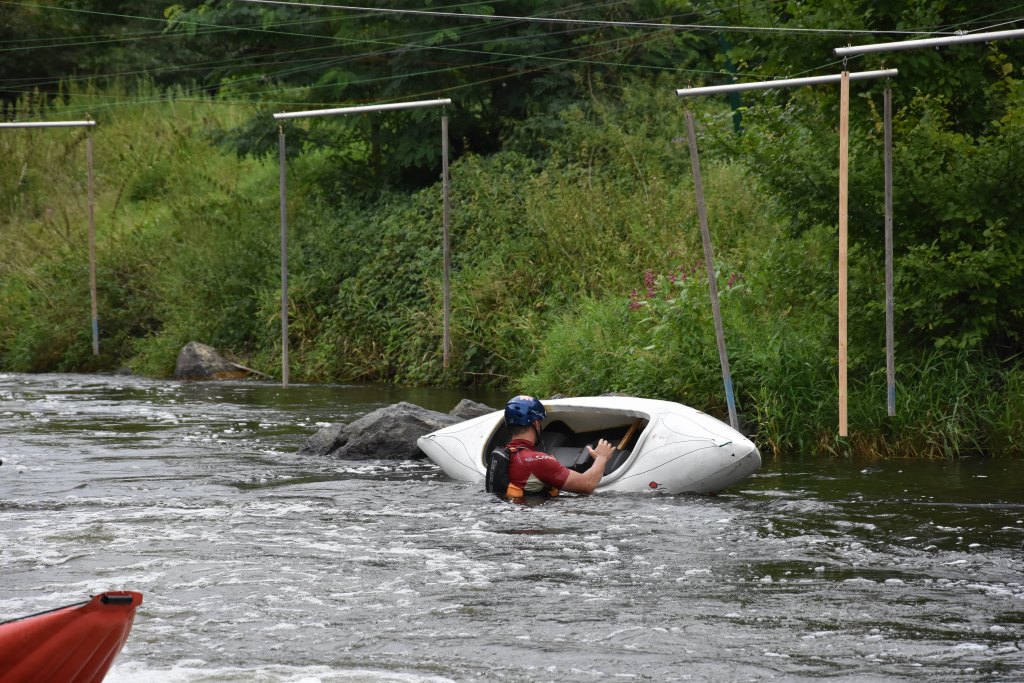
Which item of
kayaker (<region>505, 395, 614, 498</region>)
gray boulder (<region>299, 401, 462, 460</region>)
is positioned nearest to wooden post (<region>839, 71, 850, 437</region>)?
kayaker (<region>505, 395, 614, 498</region>)

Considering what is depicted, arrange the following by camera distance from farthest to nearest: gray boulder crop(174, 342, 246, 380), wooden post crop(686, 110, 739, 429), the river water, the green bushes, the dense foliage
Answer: gray boulder crop(174, 342, 246, 380) → the green bushes → the dense foliage → wooden post crop(686, 110, 739, 429) → the river water

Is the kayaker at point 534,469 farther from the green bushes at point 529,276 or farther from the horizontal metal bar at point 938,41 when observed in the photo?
the horizontal metal bar at point 938,41

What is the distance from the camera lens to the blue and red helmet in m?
10.9

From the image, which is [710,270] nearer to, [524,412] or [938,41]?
[524,412]

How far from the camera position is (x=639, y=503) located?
10.6 metres

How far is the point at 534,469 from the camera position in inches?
427

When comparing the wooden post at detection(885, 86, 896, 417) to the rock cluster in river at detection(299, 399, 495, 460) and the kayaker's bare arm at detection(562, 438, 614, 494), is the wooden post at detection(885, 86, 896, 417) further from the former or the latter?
the rock cluster in river at detection(299, 399, 495, 460)

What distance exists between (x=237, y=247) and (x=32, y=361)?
428 cm

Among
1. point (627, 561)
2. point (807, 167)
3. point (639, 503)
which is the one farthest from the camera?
point (807, 167)

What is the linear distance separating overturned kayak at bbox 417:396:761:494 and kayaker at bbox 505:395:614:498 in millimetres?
153

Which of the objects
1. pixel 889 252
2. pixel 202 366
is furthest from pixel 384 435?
pixel 202 366

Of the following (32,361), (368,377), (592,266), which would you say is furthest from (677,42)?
(32,361)

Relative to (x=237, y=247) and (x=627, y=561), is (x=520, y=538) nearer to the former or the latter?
(x=627, y=561)

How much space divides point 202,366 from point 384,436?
33.5 feet
